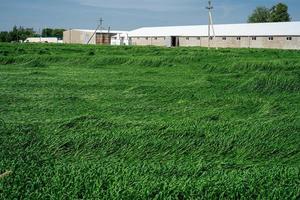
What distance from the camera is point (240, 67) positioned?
19.5m

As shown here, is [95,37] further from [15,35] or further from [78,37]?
[15,35]

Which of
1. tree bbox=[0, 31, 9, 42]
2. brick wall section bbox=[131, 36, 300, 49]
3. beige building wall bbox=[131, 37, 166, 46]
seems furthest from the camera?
tree bbox=[0, 31, 9, 42]

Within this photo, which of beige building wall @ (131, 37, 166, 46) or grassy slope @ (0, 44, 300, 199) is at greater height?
beige building wall @ (131, 37, 166, 46)

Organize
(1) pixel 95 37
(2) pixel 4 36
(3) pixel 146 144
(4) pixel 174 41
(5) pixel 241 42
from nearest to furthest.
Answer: (3) pixel 146 144 < (5) pixel 241 42 < (4) pixel 174 41 < (1) pixel 95 37 < (2) pixel 4 36

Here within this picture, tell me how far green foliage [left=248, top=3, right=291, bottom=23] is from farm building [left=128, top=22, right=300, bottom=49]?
79.2 feet

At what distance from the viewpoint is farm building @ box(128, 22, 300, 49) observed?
51553 mm

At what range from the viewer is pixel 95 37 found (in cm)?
7738

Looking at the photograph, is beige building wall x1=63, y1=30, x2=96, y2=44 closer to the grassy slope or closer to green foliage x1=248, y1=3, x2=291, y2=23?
→ green foliage x1=248, y1=3, x2=291, y2=23

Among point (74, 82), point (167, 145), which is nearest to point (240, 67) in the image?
point (74, 82)

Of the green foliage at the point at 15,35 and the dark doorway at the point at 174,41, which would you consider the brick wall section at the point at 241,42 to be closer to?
the dark doorway at the point at 174,41

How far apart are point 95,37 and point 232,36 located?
29041mm

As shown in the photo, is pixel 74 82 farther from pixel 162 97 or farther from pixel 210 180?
pixel 210 180

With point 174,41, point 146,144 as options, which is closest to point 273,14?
point 174,41

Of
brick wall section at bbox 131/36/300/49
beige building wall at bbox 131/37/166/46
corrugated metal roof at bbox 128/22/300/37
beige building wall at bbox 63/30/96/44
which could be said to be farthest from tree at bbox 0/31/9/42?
brick wall section at bbox 131/36/300/49
